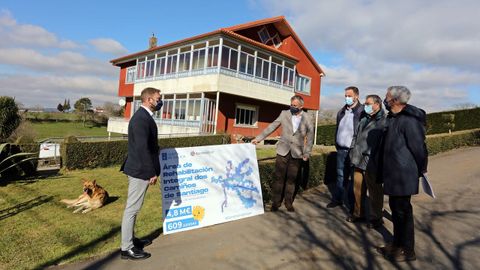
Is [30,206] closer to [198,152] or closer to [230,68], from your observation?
[198,152]

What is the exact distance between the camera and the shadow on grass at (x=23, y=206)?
6.46m

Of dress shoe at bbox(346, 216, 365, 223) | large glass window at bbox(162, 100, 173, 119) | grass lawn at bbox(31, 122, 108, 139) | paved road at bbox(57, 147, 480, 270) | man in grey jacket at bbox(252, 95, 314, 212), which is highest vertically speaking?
large glass window at bbox(162, 100, 173, 119)

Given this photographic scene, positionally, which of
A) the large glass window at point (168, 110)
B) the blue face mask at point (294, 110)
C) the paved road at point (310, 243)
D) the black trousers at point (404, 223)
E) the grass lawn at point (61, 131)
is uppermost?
the large glass window at point (168, 110)

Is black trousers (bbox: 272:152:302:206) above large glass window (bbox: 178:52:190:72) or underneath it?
underneath

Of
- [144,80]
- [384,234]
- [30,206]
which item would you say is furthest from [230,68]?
[384,234]

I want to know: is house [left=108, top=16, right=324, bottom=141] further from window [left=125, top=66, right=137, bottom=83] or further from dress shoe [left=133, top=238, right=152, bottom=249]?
dress shoe [left=133, top=238, right=152, bottom=249]

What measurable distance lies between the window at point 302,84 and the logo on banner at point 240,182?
24.5m

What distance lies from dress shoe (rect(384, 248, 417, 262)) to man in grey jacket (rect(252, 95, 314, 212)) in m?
2.22

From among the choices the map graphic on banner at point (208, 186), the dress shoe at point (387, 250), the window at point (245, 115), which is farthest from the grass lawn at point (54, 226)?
the window at point (245, 115)

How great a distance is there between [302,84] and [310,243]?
27.2 metres

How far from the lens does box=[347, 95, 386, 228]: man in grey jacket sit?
5.26 meters

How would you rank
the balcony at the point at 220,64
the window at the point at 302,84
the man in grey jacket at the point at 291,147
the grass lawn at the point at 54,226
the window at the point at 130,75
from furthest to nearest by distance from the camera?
the window at the point at 130,75 → the window at the point at 302,84 → the balcony at the point at 220,64 → the man in grey jacket at the point at 291,147 → the grass lawn at the point at 54,226

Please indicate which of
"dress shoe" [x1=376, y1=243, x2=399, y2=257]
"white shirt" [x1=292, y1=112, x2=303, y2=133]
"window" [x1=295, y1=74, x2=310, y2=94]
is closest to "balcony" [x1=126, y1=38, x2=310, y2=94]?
"window" [x1=295, y1=74, x2=310, y2=94]

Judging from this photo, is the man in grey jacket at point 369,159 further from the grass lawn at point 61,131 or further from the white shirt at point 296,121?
the grass lawn at point 61,131
